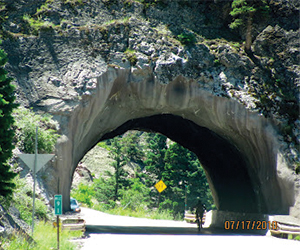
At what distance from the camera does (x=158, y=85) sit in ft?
72.8

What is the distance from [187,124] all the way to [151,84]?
5558 millimetres

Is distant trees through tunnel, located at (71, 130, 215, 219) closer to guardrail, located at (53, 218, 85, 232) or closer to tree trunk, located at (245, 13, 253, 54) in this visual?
tree trunk, located at (245, 13, 253, 54)

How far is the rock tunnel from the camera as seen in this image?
20.5 m

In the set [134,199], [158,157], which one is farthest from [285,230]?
[158,157]

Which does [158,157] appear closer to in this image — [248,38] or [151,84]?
[248,38]

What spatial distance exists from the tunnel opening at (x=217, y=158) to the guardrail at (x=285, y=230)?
4.94m

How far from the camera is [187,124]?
26984 mm

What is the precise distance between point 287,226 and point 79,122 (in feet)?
33.4

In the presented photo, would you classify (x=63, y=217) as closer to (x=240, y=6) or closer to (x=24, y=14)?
(x=24, y=14)

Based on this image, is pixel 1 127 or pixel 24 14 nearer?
pixel 1 127

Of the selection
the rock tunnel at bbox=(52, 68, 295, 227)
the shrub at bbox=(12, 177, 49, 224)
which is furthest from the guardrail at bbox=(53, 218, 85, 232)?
the rock tunnel at bbox=(52, 68, 295, 227)

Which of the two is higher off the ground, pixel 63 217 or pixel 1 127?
pixel 1 127

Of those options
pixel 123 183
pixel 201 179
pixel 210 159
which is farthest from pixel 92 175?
pixel 210 159
